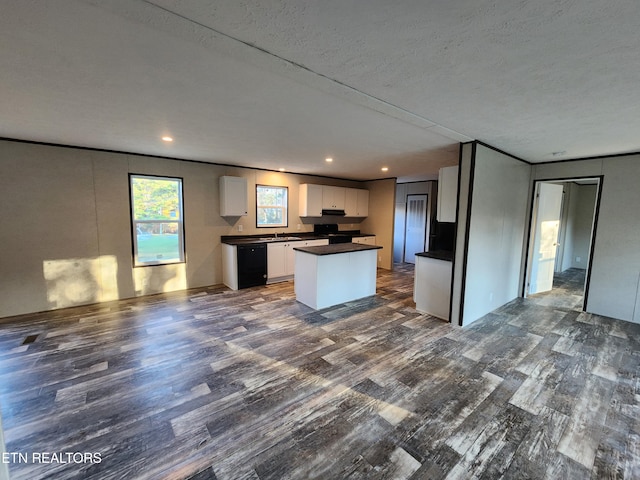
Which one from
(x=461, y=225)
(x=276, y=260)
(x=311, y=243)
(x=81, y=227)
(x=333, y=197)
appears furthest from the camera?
(x=333, y=197)

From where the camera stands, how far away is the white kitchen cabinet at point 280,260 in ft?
18.3

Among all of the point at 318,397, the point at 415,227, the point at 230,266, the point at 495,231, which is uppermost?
the point at 495,231

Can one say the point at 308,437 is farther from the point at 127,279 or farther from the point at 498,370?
the point at 127,279

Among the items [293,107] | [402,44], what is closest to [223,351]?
[293,107]

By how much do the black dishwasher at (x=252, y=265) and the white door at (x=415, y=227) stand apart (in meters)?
4.64

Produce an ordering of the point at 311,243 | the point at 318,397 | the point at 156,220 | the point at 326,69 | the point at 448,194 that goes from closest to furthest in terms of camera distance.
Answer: the point at 326,69 < the point at 318,397 < the point at 448,194 < the point at 156,220 < the point at 311,243

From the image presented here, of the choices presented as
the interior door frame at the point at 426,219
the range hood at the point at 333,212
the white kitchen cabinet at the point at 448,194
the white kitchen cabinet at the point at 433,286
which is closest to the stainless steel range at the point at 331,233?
the range hood at the point at 333,212

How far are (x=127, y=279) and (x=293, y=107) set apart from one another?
4.19 metres

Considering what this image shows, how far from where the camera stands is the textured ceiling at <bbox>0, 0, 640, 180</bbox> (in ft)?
4.20

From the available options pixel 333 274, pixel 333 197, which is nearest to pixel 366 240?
pixel 333 197

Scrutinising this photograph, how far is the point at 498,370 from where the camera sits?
2.69 metres

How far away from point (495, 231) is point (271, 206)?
4402mm

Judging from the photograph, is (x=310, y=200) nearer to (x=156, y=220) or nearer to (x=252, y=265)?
(x=252, y=265)

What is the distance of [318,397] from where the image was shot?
2264 mm
